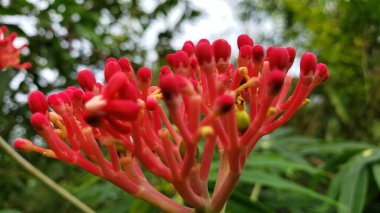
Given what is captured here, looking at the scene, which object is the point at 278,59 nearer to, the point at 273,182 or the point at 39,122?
the point at 39,122

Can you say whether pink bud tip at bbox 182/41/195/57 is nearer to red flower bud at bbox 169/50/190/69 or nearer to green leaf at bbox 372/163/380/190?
red flower bud at bbox 169/50/190/69

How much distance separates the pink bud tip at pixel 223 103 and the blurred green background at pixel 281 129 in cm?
60

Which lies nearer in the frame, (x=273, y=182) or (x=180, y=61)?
(x=180, y=61)

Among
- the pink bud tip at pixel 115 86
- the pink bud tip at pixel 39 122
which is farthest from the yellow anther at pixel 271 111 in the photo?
the pink bud tip at pixel 39 122

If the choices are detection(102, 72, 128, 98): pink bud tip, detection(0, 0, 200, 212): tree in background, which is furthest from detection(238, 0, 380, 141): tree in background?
detection(102, 72, 128, 98): pink bud tip

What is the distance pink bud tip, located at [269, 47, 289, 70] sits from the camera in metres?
0.67

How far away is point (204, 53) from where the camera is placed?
0.70 metres

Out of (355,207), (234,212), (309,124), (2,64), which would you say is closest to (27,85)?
(2,64)

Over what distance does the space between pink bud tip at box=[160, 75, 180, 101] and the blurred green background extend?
2.00ft

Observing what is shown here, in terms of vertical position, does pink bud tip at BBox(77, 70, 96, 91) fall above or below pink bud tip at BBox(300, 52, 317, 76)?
below

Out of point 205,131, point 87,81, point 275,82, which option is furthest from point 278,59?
point 87,81

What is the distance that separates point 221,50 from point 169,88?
0.14 meters

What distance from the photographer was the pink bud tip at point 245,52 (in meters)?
0.79

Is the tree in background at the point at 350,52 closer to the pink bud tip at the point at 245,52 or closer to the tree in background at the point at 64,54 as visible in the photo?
the tree in background at the point at 64,54
